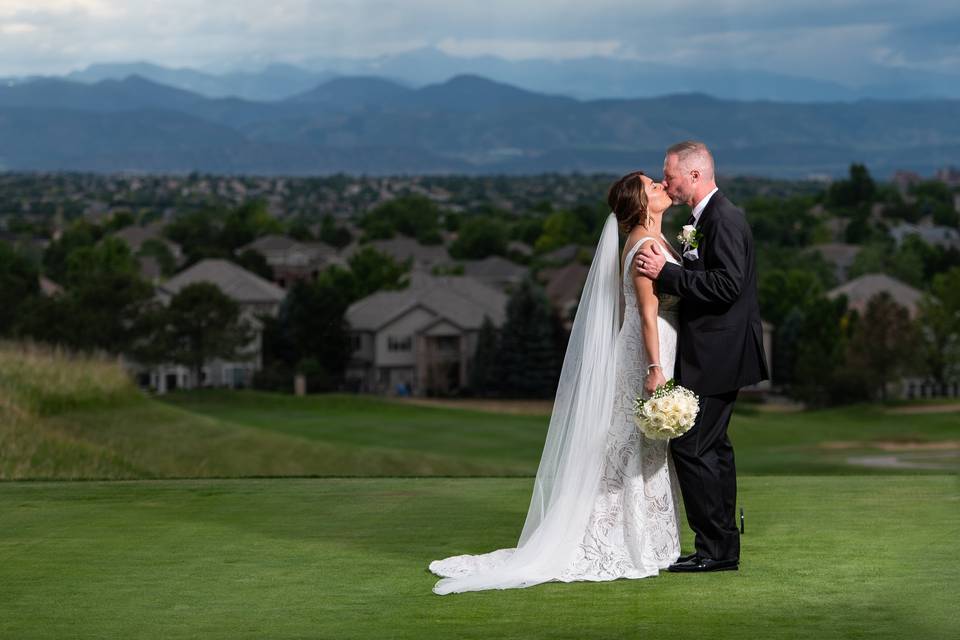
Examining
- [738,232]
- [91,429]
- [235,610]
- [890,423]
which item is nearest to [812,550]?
[738,232]

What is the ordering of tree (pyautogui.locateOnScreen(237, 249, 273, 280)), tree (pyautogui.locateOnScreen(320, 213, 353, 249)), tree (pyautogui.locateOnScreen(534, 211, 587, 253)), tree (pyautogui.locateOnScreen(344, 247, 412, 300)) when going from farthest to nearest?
tree (pyautogui.locateOnScreen(320, 213, 353, 249))
tree (pyautogui.locateOnScreen(534, 211, 587, 253))
tree (pyautogui.locateOnScreen(237, 249, 273, 280))
tree (pyautogui.locateOnScreen(344, 247, 412, 300))

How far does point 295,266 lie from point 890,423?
113095mm

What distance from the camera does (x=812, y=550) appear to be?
9.00m

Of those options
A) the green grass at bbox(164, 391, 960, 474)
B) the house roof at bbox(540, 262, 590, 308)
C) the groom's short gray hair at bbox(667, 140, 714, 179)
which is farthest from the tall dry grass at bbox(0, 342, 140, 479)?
the house roof at bbox(540, 262, 590, 308)

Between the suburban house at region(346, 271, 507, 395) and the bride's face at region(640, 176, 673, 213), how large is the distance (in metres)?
93.9

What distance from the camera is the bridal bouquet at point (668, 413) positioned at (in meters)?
8.05

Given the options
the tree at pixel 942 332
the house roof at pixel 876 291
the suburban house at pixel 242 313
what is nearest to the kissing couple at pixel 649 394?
the suburban house at pixel 242 313

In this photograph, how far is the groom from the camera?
838cm

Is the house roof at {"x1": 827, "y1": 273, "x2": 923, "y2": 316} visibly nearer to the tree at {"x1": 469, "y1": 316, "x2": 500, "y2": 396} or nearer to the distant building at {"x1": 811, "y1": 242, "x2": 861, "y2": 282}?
the distant building at {"x1": 811, "y1": 242, "x2": 861, "y2": 282}

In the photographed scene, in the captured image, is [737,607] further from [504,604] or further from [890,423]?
[890,423]

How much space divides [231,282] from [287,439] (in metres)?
92.3

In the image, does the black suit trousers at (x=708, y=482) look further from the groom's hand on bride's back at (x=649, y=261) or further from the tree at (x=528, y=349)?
the tree at (x=528, y=349)

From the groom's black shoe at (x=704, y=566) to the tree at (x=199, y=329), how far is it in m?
79.0

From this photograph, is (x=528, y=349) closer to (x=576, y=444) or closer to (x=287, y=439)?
(x=287, y=439)
